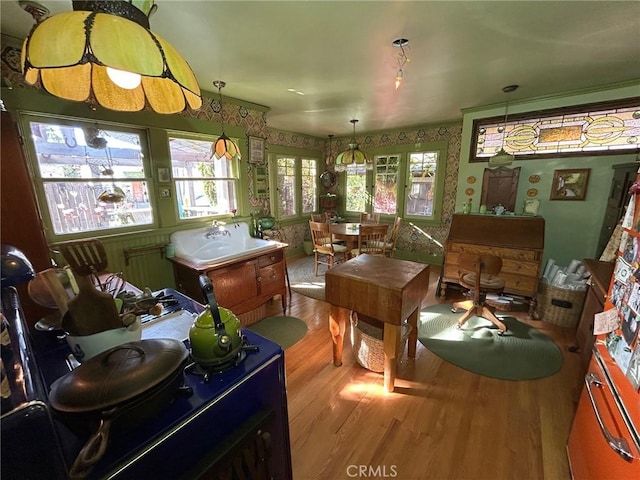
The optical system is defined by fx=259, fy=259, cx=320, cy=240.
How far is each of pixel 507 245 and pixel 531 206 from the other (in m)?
0.68

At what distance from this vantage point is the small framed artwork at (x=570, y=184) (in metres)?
2.89

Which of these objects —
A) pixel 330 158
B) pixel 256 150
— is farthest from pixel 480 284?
pixel 330 158

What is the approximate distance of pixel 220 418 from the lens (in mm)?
788

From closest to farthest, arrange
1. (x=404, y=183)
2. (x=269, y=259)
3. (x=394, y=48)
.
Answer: (x=394, y=48) < (x=269, y=259) < (x=404, y=183)

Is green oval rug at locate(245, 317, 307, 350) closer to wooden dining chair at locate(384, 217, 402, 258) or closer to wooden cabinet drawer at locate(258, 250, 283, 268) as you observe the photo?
wooden cabinet drawer at locate(258, 250, 283, 268)

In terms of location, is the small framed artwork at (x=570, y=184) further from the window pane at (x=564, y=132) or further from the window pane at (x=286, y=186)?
the window pane at (x=286, y=186)

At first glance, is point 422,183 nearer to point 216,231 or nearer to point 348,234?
point 348,234

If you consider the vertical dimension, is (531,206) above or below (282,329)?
above

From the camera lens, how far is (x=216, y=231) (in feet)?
10.1

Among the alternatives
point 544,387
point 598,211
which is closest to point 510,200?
point 598,211

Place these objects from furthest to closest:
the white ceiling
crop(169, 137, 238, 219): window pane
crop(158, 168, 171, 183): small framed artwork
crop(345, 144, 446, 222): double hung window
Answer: crop(345, 144, 446, 222): double hung window < crop(169, 137, 238, 219): window pane < crop(158, 168, 171, 183): small framed artwork < the white ceiling

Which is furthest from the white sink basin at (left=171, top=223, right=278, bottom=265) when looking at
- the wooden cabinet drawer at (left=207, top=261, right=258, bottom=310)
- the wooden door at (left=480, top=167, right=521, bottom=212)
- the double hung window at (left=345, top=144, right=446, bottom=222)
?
the wooden door at (left=480, top=167, right=521, bottom=212)

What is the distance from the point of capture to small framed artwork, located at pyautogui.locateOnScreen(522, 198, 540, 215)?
313 centimetres

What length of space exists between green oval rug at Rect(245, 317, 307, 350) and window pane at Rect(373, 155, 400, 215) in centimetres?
326
